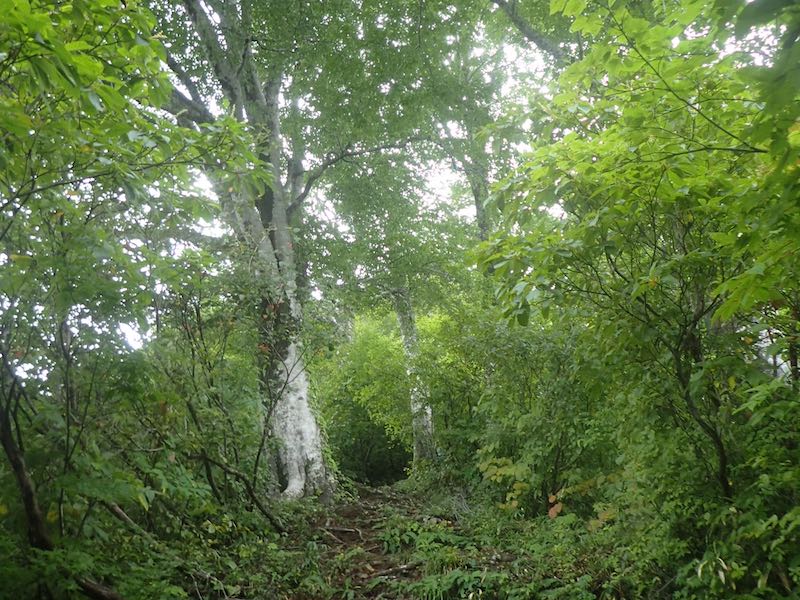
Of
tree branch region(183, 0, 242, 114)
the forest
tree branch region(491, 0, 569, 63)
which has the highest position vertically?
tree branch region(183, 0, 242, 114)

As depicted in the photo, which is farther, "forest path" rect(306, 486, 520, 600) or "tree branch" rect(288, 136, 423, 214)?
"tree branch" rect(288, 136, 423, 214)

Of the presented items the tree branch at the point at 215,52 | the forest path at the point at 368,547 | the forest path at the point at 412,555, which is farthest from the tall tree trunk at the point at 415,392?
the tree branch at the point at 215,52

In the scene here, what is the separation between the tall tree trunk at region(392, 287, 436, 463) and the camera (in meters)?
9.25

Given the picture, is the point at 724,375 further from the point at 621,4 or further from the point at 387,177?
the point at 387,177

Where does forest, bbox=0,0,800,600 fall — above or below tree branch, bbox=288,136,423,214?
below

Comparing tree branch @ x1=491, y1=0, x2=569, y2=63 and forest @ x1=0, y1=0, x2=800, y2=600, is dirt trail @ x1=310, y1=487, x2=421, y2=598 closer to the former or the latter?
forest @ x1=0, y1=0, x2=800, y2=600

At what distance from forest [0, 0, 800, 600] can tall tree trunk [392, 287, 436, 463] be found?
2.17 metres

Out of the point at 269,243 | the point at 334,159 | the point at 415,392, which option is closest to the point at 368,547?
the point at 415,392

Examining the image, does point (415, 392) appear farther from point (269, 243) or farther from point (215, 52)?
point (215, 52)

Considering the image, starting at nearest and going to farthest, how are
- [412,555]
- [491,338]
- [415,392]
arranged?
1. [412,555]
2. [491,338]
3. [415,392]

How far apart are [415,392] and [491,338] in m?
2.90

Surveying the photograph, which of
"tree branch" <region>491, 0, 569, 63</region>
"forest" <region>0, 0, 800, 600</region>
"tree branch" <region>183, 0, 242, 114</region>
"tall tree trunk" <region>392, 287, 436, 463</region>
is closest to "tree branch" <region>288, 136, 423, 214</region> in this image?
"tree branch" <region>183, 0, 242, 114</region>

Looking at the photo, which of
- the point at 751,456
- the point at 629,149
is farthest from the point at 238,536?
the point at 629,149

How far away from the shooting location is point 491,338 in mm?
6871
